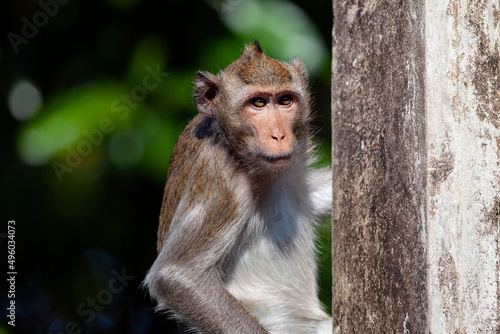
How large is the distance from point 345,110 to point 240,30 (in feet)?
9.64

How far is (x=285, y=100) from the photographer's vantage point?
554 centimetres

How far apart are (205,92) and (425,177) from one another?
2.71 meters

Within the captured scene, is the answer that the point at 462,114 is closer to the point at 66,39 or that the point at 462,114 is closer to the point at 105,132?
the point at 105,132

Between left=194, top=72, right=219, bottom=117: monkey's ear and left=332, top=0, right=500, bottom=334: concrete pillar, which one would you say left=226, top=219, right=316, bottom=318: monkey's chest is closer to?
left=194, top=72, right=219, bottom=117: monkey's ear

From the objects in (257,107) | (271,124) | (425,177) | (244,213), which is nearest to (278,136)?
(271,124)

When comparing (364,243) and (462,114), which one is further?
(364,243)

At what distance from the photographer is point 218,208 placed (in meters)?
5.46

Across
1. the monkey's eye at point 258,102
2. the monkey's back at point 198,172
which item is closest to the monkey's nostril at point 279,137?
the monkey's eye at point 258,102

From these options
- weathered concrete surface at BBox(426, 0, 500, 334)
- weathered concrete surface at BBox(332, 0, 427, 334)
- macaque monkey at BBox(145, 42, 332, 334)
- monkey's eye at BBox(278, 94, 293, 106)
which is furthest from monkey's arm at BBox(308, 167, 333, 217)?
weathered concrete surface at BBox(426, 0, 500, 334)

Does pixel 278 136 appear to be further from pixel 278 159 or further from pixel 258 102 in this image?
pixel 258 102

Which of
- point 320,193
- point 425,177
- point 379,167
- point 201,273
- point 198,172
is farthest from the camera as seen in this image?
point 320,193

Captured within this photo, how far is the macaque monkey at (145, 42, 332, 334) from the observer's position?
5348 mm

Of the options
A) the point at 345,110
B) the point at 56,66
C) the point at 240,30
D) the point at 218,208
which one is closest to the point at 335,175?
the point at 345,110

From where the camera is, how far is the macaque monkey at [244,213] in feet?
17.5
